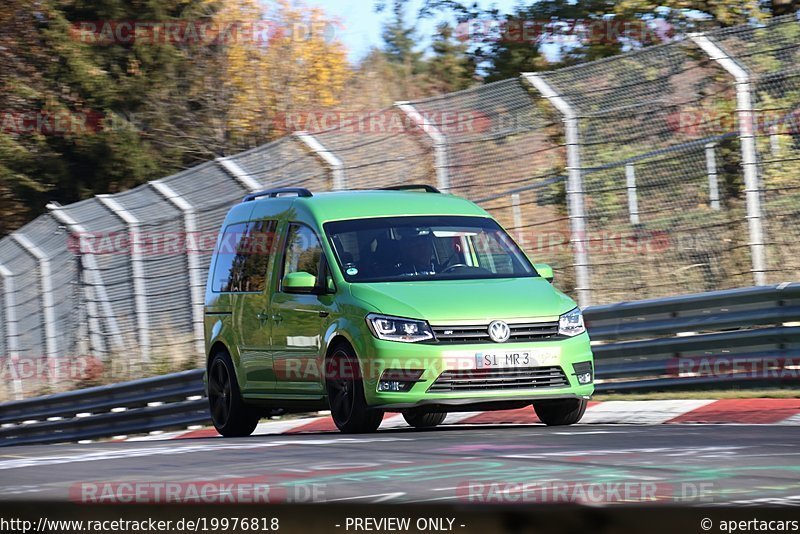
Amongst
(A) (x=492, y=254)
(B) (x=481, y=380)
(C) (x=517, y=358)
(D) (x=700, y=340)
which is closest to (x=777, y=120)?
(D) (x=700, y=340)

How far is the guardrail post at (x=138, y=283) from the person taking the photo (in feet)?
61.2

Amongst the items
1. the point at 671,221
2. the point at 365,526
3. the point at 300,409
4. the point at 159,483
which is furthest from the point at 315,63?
the point at 365,526

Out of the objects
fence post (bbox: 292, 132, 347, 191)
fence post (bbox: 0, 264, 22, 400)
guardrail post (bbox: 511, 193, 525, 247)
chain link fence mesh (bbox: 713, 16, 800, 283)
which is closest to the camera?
chain link fence mesh (bbox: 713, 16, 800, 283)

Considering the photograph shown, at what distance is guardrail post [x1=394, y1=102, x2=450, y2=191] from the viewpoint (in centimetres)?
1453

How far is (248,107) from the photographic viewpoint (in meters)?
36.0

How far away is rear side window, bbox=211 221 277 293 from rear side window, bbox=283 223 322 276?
28 cm

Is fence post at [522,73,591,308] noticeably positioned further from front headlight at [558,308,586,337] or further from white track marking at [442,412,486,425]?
front headlight at [558,308,586,337]

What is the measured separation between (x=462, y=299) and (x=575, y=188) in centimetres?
428

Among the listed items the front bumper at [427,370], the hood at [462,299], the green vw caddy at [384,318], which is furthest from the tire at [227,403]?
the front bumper at [427,370]

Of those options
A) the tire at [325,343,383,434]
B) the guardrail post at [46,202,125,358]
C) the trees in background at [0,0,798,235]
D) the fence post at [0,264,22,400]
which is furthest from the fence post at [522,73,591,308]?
the trees in background at [0,0,798,235]

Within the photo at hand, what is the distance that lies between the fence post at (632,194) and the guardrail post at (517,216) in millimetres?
1231

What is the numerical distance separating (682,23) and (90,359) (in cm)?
1052

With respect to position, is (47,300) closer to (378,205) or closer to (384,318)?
(378,205)

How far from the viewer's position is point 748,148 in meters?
12.1
